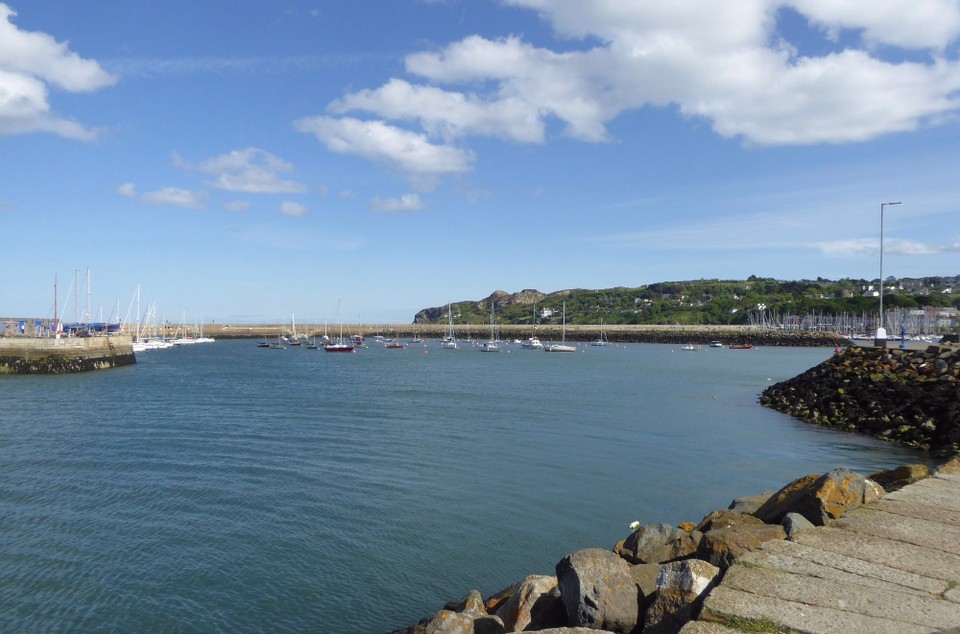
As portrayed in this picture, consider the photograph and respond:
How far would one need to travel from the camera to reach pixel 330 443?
2356 centimetres

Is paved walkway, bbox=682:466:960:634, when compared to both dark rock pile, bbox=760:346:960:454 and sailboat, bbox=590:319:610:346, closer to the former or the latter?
dark rock pile, bbox=760:346:960:454

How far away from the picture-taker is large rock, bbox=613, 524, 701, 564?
8.73m

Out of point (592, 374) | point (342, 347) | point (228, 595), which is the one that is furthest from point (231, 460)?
point (342, 347)

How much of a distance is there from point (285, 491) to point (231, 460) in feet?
15.8

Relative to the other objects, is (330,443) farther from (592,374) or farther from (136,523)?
(592,374)

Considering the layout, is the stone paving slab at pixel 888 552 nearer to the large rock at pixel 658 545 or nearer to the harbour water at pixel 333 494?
the large rock at pixel 658 545

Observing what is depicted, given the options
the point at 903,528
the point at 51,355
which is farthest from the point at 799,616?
the point at 51,355

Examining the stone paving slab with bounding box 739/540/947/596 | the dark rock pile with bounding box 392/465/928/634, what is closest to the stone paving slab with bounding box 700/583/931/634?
the dark rock pile with bounding box 392/465/928/634

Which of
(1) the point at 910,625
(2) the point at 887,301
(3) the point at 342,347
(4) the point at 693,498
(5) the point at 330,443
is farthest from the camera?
(2) the point at 887,301

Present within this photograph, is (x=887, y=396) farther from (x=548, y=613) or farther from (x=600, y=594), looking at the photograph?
(x=600, y=594)

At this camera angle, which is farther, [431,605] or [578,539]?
[578,539]

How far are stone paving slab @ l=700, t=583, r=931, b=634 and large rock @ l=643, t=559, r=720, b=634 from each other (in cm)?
38

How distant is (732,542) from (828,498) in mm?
2065

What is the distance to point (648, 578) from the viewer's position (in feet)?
24.8
